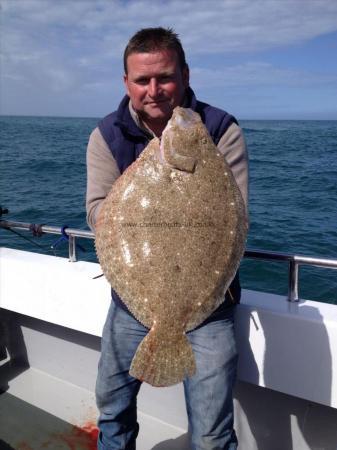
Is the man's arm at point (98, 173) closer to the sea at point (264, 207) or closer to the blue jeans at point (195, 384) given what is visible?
the blue jeans at point (195, 384)

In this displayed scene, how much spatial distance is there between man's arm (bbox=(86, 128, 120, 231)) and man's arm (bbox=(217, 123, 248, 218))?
0.65m

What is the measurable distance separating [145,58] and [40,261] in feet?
7.26

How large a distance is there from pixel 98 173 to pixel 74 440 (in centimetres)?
234

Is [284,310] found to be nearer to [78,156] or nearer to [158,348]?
[158,348]

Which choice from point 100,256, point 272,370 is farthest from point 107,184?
point 272,370

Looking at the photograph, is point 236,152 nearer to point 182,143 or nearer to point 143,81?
point 182,143

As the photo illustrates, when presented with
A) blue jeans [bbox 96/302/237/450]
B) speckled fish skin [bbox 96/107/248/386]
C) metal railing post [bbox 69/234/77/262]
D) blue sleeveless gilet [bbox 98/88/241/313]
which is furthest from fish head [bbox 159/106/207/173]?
metal railing post [bbox 69/234/77/262]

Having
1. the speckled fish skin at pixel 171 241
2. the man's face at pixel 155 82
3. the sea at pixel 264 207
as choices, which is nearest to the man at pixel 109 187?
the man's face at pixel 155 82

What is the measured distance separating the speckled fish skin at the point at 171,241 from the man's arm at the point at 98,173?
0.35 meters

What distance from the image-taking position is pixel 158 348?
2.07m

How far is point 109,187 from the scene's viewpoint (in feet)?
8.33

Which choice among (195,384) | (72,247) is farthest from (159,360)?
(72,247)

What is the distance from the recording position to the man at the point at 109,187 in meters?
2.39

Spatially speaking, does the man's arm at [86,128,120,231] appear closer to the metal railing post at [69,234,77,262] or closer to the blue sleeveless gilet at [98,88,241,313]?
the blue sleeveless gilet at [98,88,241,313]
